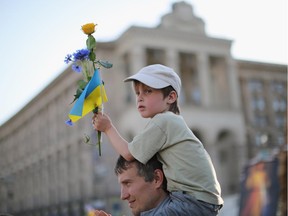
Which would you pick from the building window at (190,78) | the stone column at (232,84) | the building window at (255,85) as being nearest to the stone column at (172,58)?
the building window at (190,78)

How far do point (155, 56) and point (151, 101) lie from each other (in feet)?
149

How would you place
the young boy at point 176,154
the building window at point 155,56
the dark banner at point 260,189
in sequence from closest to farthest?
1. the young boy at point 176,154
2. the dark banner at point 260,189
3. the building window at point 155,56

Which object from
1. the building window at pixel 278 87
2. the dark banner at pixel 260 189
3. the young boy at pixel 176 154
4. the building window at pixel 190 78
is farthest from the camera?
the building window at pixel 278 87

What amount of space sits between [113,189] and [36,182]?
2422 centimetres

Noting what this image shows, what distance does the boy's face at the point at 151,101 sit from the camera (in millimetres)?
2828

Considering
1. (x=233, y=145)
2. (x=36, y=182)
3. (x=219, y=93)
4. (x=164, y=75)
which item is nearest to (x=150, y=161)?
(x=164, y=75)

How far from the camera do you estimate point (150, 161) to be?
2.71 meters

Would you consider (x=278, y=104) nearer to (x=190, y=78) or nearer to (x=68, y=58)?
(x=190, y=78)

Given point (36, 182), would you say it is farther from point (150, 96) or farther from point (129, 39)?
point (129, 39)

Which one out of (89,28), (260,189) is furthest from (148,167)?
(260,189)

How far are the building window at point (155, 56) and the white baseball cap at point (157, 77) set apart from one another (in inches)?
1756

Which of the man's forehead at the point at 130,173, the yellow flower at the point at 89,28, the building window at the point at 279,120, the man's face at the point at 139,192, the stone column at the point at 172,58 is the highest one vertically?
the yellow flower at the point at 89,28

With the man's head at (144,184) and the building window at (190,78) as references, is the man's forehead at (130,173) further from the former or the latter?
the building window at (190,78)

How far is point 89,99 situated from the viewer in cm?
272
